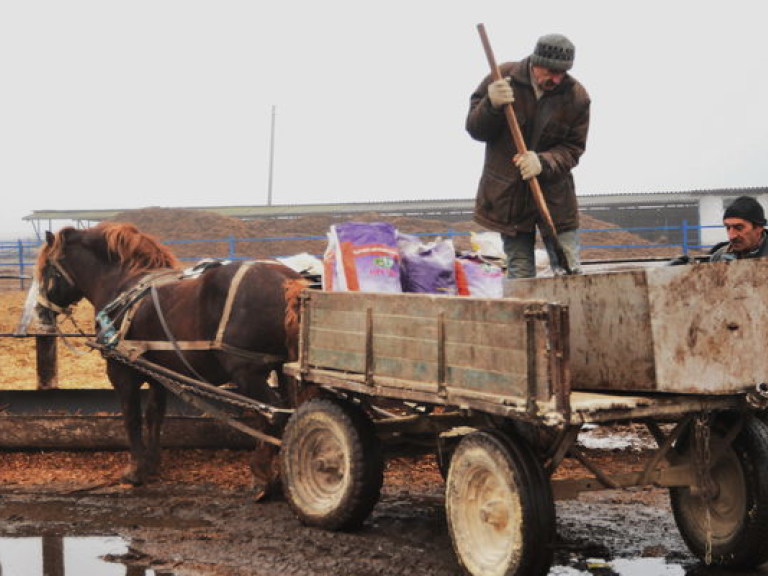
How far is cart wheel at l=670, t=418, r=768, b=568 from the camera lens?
4555 mm

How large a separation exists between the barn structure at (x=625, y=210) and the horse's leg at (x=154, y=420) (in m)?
22.0

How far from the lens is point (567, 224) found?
545 cm

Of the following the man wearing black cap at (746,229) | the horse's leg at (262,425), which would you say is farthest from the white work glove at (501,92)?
the horse's leg at (262,425)

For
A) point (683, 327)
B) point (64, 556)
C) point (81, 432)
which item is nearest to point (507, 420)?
point (683, 327)

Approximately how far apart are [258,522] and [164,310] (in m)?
1.90

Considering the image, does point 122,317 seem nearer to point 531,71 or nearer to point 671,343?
point 531,71

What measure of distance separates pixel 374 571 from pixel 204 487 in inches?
101

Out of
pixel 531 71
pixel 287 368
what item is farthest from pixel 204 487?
pixel 531 71

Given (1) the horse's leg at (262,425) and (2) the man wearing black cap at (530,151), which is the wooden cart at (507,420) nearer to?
(2) the man wearing black cap at (530,151)

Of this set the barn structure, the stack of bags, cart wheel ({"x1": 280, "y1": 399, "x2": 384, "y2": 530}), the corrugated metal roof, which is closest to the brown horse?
the stack of bags

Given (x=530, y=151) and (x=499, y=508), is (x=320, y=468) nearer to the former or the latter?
(x=499, y=508)

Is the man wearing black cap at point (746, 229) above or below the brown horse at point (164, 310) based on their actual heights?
above

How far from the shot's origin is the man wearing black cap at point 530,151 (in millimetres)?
5324

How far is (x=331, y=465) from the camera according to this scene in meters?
5.60
